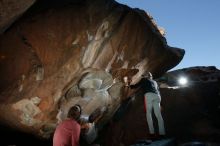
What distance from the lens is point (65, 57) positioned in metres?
7.64

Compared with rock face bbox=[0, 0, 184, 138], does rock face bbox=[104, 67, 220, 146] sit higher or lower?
lower

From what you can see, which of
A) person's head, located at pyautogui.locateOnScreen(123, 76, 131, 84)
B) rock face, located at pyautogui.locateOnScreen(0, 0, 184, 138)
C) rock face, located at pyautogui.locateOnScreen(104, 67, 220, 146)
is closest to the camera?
rock face, located at pyautogui.locateOnScreen(0, 0, 184, 138)

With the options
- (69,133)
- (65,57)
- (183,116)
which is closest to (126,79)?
(65,57)

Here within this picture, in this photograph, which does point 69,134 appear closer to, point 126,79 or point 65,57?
point 65,57

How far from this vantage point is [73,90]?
8.55 meters

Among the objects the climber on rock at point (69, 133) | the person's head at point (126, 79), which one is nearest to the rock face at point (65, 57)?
the person's head at point (126, 79)

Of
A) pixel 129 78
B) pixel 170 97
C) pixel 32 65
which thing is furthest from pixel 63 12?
pixel 170 97

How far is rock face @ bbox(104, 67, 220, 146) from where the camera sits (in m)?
11.7

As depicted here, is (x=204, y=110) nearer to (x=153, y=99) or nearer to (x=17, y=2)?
(x=153, y=99)

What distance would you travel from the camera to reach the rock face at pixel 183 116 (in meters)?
11.7

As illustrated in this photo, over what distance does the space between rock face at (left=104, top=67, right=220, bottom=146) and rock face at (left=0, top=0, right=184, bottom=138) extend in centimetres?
250

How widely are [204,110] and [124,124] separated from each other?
4.32 m

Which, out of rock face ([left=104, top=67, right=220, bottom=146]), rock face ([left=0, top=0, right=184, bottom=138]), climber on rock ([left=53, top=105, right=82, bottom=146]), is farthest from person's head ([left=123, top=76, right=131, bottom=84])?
climber on rock ([left=53, top=105, right=82, bottom=146])

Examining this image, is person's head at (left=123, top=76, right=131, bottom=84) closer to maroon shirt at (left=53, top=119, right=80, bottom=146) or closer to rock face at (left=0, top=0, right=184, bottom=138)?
rock face at (left=0, top=0, right=184, bottom=138)
